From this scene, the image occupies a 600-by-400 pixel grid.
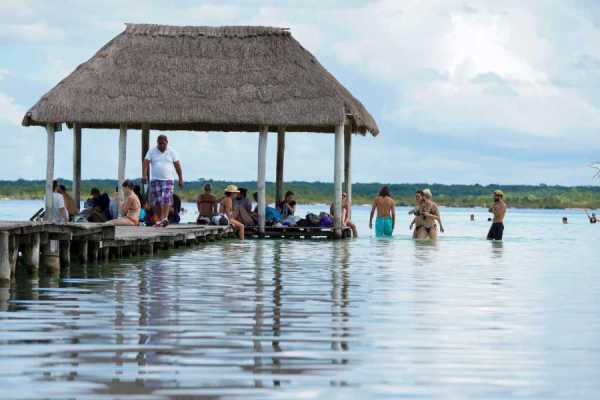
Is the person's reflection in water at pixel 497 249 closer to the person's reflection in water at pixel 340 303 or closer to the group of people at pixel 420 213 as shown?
the group of people at pixel 420 213

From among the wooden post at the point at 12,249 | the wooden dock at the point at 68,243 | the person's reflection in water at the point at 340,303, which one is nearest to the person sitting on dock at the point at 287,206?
the wooden dock at the point at 68,243

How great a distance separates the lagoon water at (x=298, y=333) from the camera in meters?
7.80

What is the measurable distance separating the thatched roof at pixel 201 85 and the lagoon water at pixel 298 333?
9.41 m

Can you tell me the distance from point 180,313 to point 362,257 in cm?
1132

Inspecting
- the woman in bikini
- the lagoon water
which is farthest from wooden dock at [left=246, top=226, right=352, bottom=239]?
the lagoon water

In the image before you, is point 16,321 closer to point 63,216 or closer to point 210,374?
point 210,374

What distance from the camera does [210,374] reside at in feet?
26.5

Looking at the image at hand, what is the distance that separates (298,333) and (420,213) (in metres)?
19.4

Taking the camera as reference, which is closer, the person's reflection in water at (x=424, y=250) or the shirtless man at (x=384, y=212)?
the person's reflection in water at (x=424, y=250)

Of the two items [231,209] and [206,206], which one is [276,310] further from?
[206,206]

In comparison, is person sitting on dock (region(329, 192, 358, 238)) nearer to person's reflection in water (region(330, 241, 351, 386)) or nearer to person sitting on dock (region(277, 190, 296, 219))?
person sitting on dock (region(277, 190, 296, 219))

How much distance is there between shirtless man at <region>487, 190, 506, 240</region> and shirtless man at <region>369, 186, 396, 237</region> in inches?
91.2

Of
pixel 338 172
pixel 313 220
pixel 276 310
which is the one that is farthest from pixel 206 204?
pixel 276 310

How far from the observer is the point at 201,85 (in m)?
29.6
